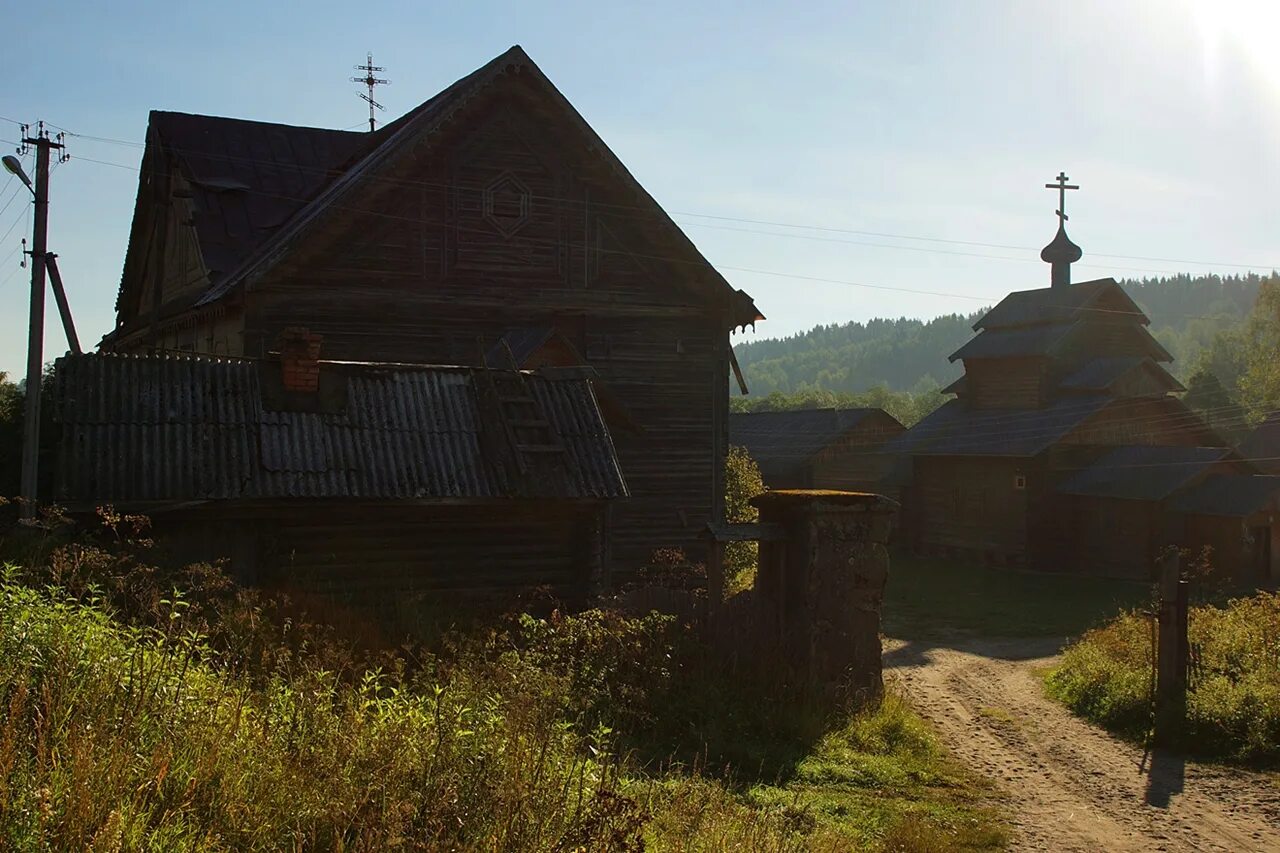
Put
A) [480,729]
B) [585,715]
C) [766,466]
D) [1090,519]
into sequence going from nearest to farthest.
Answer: [480,729] → [585,715] → [1090,519] → [766,466]

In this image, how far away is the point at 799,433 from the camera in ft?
148

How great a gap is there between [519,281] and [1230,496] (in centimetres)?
2010

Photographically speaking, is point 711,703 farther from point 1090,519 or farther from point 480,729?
point 1090,519

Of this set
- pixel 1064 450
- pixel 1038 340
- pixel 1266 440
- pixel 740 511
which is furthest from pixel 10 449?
pixel 1266 440

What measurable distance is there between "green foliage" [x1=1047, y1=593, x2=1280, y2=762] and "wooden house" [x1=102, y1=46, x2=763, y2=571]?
760 centimetres

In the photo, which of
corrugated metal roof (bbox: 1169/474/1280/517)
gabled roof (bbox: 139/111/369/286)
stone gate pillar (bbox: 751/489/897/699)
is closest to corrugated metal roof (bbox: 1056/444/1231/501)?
corrugated metal roof (bbox: 1169/474/1280/517)

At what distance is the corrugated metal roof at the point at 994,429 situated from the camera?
105 ft

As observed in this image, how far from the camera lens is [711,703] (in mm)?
10250

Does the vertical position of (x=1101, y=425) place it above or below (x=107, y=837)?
above

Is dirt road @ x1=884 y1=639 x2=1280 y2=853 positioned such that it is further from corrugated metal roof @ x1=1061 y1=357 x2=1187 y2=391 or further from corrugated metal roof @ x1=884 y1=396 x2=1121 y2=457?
corrugated metal roof @ x1=1061 y1=357 x2=1187 y2=391

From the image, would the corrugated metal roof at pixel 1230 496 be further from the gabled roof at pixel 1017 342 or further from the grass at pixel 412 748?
the grass at pixel 412 748

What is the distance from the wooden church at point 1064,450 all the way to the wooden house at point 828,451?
337cm

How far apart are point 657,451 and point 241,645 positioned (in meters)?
12.3

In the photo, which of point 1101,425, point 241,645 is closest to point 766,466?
point 1101,425
